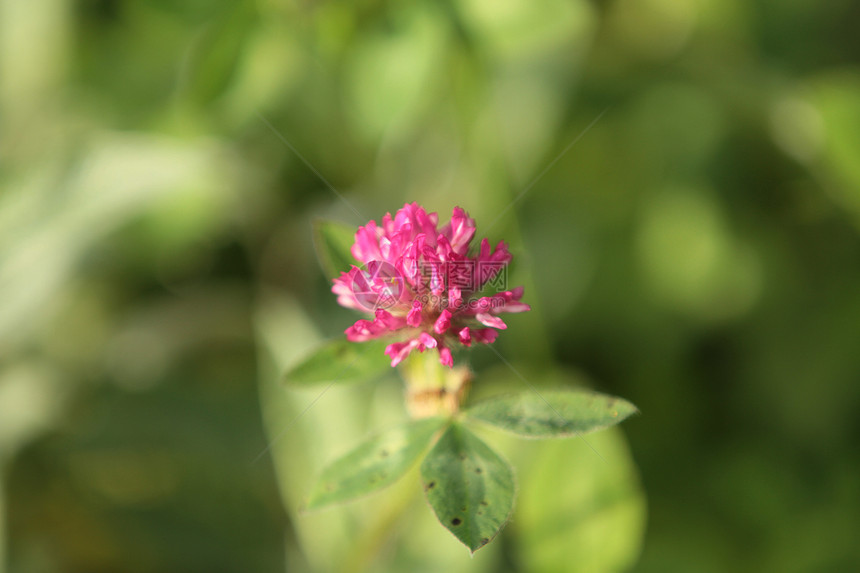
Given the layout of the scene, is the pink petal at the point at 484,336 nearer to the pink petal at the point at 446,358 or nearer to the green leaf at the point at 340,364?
the pink petal at the point at 446,358

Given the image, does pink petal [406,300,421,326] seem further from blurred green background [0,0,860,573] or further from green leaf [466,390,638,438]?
blurred green background [0,0,860,573]

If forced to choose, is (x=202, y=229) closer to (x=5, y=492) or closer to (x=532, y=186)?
(x=5, y=492)

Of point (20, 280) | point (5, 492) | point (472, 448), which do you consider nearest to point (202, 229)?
point (20, 280)

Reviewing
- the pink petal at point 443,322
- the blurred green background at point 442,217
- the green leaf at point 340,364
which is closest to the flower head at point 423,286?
the pink petal at point 443,322

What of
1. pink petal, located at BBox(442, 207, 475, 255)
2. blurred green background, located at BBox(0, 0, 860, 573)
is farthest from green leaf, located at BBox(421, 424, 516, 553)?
blurred green background, located at BBox(0, 0, 860, 573)

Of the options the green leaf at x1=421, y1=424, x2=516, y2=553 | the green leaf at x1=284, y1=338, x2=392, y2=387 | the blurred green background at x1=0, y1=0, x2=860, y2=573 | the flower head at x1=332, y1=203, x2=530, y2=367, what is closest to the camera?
the green leaf at x1=421, y1=424, x2=516, y2=553

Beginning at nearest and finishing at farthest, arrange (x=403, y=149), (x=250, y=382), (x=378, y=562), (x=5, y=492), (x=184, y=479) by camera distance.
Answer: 1. (x=378, y=562)
2. (x=5, y=492)
3. (x=184, y=479)
4. (x=250, y=382)
5. (x=403, y=149)
